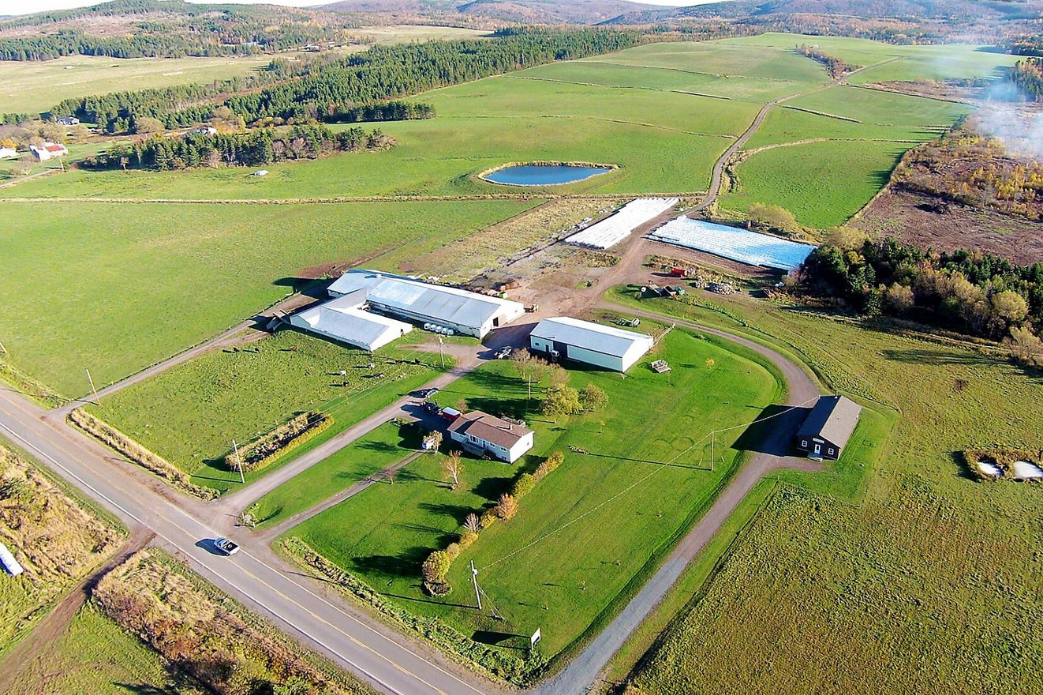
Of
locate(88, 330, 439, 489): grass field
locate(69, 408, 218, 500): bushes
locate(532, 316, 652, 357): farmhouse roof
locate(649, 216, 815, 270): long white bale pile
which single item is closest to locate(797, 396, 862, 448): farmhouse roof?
locate(532, 316, 652, 357): farmhouse roof

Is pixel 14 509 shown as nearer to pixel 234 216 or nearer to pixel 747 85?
pixel 234 216

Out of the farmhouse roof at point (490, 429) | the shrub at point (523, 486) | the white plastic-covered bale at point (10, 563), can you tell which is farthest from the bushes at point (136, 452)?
the shrub at point (523, 486)

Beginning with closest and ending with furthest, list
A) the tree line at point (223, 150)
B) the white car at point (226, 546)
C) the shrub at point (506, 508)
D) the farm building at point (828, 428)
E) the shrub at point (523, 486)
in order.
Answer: the white car at point (226, 546) → the shrub at point (506, 508) → the shrub at point (523, 486) → the farm building at point (828, 428) → the tree line at point (223, 150)

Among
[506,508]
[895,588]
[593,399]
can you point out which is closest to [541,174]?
[593,399]

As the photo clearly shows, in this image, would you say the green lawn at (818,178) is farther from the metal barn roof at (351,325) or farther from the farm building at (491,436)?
the farm building at (491,436)

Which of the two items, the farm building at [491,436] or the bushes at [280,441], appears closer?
the farm building at [491,436]
